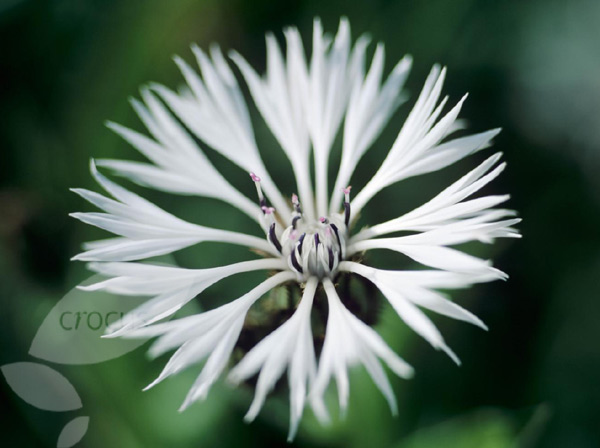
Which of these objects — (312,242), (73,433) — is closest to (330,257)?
(312,242)

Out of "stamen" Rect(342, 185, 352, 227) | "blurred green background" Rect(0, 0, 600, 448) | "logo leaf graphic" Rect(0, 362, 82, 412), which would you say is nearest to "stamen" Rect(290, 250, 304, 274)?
"stamen" Rect(342, 185, 352, 227)

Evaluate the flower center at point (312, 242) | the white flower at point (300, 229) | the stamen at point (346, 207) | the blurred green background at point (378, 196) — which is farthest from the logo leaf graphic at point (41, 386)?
the stamen at point (346, 207)

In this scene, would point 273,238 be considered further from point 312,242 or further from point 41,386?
point 41,386

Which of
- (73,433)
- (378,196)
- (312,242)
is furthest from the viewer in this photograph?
(378,196)

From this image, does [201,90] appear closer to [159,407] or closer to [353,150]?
[353,150]

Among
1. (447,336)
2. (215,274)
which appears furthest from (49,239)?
(447,336)

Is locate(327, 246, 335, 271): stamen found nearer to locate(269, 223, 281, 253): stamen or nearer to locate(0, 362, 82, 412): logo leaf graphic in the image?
locate(269, 223, 281, 253): stamen
